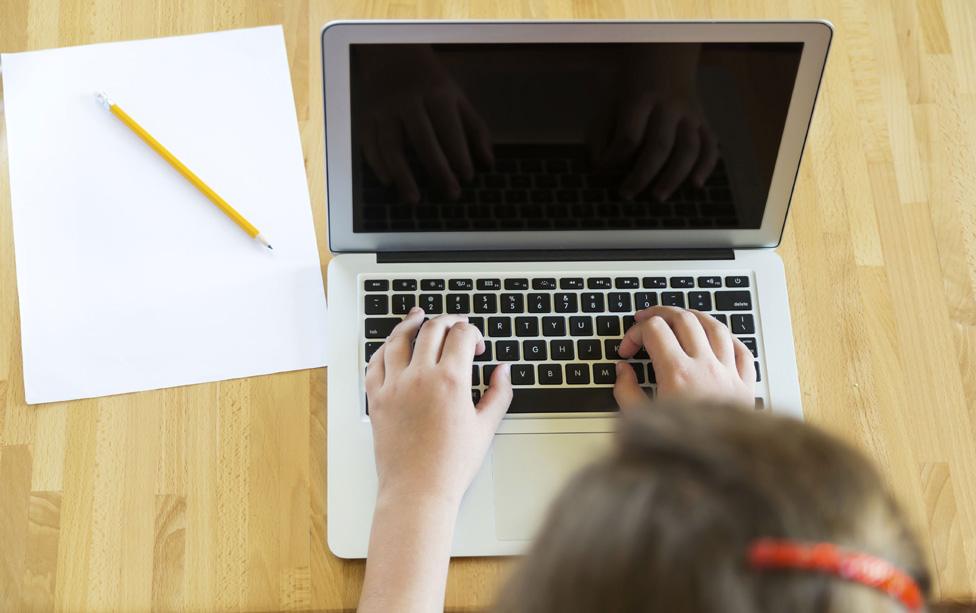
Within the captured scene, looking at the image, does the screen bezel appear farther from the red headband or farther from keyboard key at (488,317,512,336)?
the red headband

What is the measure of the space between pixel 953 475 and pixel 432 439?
43 cm

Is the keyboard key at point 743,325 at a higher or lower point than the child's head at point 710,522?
higher

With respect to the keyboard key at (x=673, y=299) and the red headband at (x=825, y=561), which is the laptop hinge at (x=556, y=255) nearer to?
the keyboard key at (x=673, y=299)

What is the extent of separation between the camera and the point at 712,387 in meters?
0.67

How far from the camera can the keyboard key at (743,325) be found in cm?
73

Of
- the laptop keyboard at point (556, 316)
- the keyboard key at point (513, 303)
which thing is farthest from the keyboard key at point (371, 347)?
the keyboard key at point (513, 303)

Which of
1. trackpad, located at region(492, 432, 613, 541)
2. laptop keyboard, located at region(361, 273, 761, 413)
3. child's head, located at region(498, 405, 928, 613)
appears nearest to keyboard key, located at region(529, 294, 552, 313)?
laptop keyboard, located at region(361, 273, 761, 413)

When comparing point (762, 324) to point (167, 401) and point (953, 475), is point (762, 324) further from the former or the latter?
point (167, 401)

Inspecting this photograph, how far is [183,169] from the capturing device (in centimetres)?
77

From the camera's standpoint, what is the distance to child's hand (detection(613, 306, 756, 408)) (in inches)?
26.5

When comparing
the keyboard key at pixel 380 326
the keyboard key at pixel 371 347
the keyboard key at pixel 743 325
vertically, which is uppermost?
the keyboard key at pixel 380 326

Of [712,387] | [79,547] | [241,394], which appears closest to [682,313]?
[712,387]

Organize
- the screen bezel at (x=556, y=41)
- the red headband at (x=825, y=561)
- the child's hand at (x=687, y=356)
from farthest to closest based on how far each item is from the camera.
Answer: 1. the child's hand at (x=687, y=356)
2. the screen bezel at (x=556, y=41)
3. the red headband at (x=825, y=561)

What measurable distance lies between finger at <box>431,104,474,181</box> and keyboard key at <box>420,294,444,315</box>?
11cm
